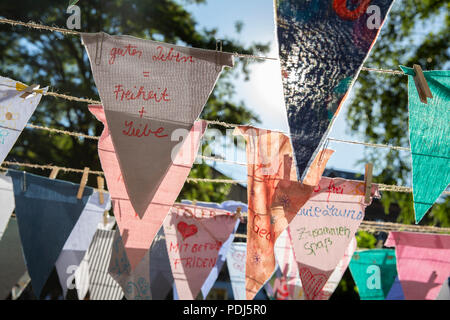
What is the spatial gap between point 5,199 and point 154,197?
149 centimetres

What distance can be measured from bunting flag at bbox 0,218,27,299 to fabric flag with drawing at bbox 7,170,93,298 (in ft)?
3.25

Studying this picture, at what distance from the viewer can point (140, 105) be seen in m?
2.55

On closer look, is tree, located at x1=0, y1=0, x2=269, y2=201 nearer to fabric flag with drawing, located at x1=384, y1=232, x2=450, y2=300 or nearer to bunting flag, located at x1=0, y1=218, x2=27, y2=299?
bunting flag, located at x1=0, y1=218, x2=27, y2=299

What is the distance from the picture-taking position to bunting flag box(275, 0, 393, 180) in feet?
7.69

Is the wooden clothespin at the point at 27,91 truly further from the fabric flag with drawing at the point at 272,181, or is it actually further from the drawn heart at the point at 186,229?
the drawn heart at the point at 186,229

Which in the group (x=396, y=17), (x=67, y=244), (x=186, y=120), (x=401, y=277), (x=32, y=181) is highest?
(x=396, y=17)

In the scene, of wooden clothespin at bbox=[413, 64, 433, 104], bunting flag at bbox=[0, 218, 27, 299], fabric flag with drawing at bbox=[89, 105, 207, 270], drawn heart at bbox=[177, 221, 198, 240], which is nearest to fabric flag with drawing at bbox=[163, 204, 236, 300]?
drawn heart at bbox=[177, 221, 198, 240]

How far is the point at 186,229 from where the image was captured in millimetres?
4281

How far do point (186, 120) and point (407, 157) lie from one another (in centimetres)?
611

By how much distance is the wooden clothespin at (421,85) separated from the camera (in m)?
2.61

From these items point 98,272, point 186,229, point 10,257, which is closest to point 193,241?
point 186,229

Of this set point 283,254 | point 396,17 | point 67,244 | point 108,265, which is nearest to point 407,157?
point 396,17

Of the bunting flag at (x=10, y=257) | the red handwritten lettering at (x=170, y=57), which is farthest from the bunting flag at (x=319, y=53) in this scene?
the bunting flag at (x=10, y=257)
